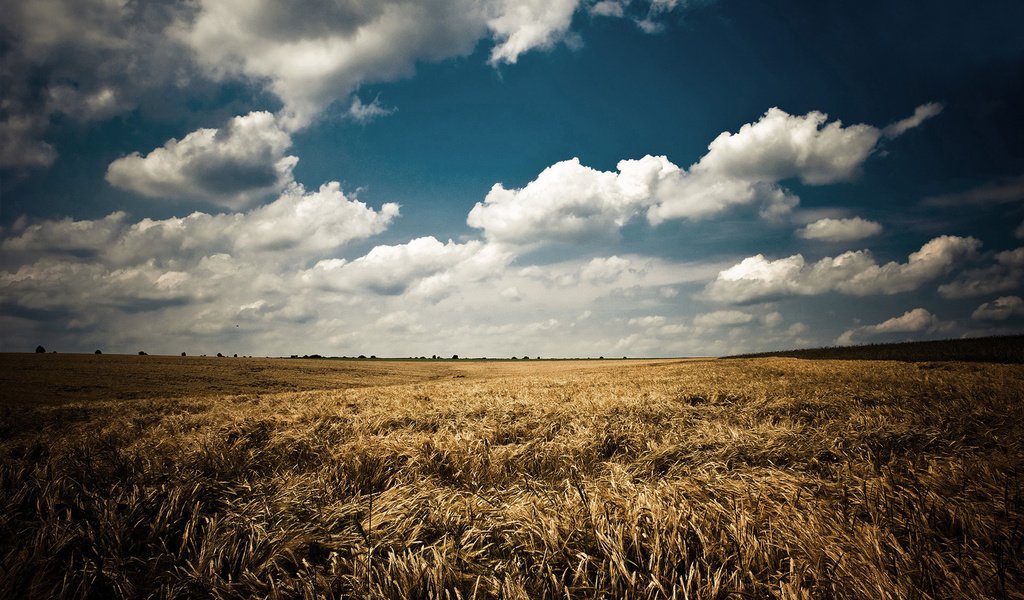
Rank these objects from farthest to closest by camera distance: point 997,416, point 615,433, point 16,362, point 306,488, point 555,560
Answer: point 16,362 < point 997,416 < point 615,433 < point 306,488 < point 555,560

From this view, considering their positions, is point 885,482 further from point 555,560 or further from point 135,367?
point 135,367

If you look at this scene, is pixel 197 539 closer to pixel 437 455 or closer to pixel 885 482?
pixel 437 455

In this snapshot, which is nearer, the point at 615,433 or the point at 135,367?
the point at 615,433

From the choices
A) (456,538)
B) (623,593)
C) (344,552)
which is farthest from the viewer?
(456,538)

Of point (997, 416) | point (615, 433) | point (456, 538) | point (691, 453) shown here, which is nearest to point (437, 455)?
point (456, 538)

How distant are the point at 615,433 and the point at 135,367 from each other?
46952 mm

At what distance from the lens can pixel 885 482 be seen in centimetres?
348

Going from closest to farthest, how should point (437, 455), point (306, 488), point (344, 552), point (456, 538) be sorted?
1. point (344, 552)
2. point (456, 538)
3. point (306, 488)
4. point (437, 455)

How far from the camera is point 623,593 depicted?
81.6 inches


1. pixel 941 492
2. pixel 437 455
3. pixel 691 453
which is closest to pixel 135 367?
pixel 437 455

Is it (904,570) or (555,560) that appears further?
(555,560)

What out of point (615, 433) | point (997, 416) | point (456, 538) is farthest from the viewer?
point (997, 416)

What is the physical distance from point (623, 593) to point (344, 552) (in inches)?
72.0

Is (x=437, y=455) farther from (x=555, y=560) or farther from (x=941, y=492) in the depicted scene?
(x=941, y=492)
